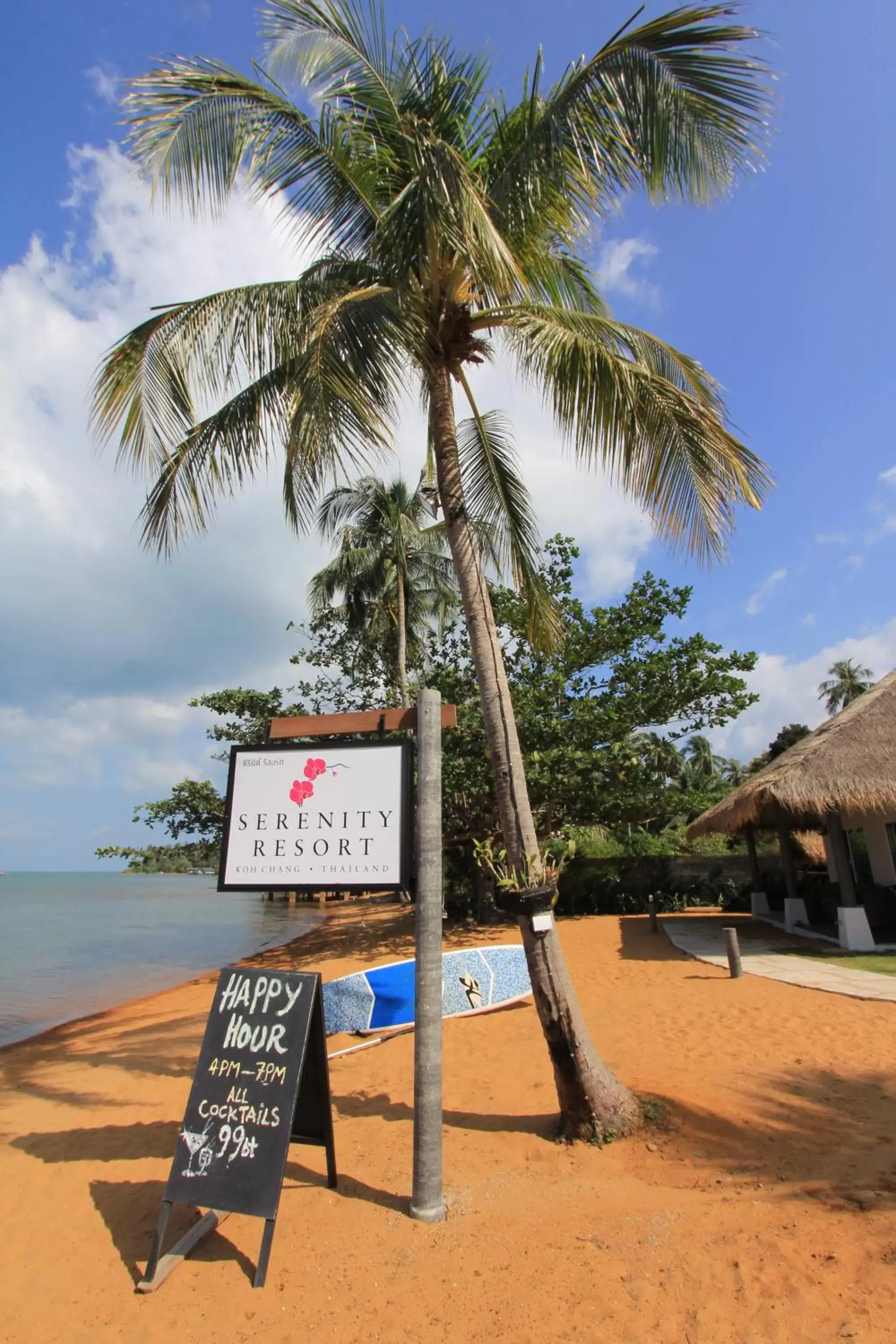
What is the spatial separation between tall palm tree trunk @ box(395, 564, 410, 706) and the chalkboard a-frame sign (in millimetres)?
12265

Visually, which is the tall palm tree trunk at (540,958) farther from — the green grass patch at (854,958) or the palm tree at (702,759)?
the palm tree at (702,759)

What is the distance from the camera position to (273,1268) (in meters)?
3.23

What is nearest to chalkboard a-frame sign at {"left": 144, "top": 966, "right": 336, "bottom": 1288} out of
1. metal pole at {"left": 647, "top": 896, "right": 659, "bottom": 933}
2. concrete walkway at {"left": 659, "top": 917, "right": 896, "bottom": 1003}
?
concrete walkway at {"left": 659, "top": 917, "right": 896, "bottom": 1003}

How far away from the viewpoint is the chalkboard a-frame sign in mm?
3332

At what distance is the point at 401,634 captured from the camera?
18.5 metres

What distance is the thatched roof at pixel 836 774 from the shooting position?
34.0ft

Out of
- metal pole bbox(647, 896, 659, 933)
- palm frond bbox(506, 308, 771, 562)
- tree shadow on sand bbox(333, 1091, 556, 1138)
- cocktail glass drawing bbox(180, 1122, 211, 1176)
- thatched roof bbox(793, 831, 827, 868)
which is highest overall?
palm frond bbox(506, 308, 771, 562)

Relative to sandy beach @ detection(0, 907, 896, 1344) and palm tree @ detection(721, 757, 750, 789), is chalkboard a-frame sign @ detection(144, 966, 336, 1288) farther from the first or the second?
palm tree @ detection(721, 757, 750, 789)

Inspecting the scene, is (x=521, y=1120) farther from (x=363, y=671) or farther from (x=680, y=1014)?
(x=363, y=671)

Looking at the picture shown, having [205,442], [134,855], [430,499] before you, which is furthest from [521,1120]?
[134,855]

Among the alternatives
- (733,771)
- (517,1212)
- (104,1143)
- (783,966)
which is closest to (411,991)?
(104,1143)

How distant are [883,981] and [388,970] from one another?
5.59 metres

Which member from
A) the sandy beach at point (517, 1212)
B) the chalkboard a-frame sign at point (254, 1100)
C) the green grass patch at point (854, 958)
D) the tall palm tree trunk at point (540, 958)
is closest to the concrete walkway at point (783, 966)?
the green grass patch at point (854, 958)

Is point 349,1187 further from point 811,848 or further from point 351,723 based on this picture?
point 811,848
